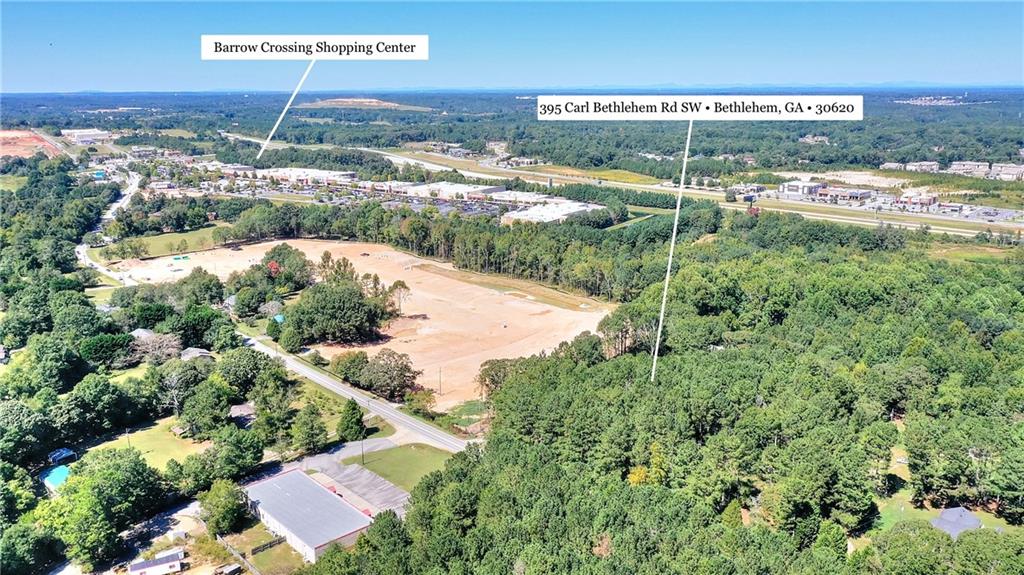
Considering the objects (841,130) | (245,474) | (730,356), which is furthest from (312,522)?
(841,130)

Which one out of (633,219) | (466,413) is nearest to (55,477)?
(466,413)

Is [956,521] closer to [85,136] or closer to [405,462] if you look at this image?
[405,462]

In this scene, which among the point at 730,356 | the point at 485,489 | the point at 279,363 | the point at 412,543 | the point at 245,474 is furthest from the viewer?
the point at 279,363

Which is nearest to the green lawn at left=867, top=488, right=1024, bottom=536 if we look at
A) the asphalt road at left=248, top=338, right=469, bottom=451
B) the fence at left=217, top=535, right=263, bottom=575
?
the asphalt road at left=248, top=338, right=469, bottom=451

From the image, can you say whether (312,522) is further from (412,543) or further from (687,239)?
(687,239)

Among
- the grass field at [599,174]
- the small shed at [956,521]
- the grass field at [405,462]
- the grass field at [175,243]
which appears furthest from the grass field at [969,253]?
the grass field at [175,243]

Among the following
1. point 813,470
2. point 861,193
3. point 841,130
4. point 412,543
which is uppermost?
point 841,130
